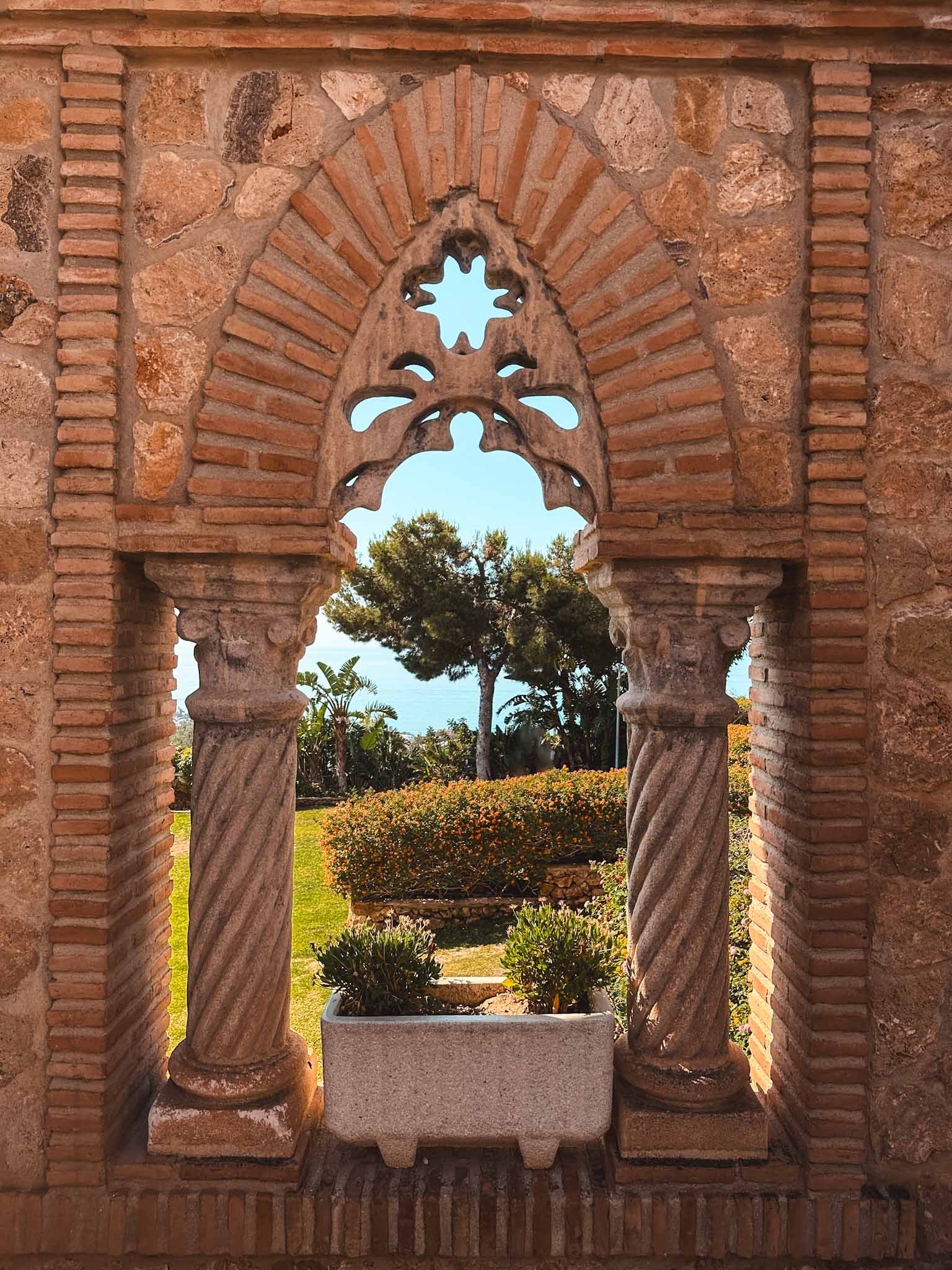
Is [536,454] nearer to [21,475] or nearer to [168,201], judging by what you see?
[168,201]

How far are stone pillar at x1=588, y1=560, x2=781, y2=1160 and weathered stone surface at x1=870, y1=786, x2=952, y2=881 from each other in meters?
0.47

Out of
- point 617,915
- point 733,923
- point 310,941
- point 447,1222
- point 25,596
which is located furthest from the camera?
point 310,941

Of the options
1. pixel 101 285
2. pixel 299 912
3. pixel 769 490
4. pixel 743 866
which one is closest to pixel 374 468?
pixel 101 285

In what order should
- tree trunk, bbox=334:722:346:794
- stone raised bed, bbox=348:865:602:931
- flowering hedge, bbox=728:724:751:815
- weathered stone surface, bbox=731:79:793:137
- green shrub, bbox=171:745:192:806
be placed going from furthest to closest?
tree trunk, bbox=334:722:346:794 < green shrub, bbox=171:745:192:806 < stone raised bed, bbox=348:865:602:931 < flowering hedge, bbox=728:724:751:815 < weathered stone surface, bbox=731:79:793:137

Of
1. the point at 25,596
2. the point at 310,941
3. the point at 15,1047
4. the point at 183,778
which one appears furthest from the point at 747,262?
the point at 183,778

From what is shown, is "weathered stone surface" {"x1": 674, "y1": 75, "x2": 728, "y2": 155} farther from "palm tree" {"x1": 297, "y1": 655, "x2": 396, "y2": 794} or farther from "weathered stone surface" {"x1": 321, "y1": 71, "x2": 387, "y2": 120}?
"palm tree" {"x1": 297, "y1": 655, "x2": 396, "y2": 794}

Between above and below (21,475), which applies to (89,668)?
below

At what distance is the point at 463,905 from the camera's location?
7.95m

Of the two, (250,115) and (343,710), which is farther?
(343,710)

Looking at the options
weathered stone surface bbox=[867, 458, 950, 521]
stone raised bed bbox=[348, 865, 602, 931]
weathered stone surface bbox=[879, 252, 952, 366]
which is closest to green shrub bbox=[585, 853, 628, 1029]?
stone raised bed bbox=[348, 865, 602, 931]

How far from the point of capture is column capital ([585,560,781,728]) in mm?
2643

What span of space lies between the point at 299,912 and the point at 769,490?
6843 millimetres

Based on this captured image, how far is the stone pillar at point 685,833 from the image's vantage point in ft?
8.66

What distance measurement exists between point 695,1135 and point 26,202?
11.8ft
